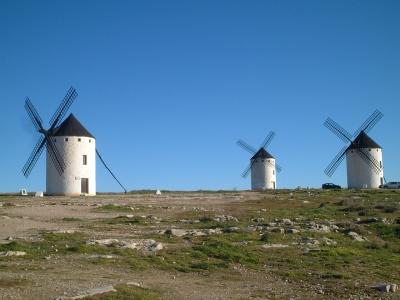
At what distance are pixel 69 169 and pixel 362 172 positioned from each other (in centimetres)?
4184

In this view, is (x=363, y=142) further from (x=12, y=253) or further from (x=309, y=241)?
(x=12, y=253)

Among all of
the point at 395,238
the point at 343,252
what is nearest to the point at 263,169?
the point at 395,238

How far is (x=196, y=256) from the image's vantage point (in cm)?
2100

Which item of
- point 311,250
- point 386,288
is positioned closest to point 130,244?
point 311,250

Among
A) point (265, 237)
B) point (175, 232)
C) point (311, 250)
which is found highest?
point (175, 232)

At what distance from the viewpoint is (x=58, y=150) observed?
57.9m

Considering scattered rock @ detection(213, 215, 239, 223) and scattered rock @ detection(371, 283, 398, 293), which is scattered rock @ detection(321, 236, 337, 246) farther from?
scattered rock @ detection(371, 283, 398, 293)

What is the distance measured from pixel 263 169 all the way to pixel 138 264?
68.4 metres

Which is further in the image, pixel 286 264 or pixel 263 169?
pixel 263 169

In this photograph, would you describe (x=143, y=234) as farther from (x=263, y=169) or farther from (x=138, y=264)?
(x=263, y=169)

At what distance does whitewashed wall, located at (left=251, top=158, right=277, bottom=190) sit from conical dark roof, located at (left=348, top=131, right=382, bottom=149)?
12700 mm

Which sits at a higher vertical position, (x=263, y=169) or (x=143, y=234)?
(x=263, y=169)

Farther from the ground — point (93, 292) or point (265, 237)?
point (265, 237)

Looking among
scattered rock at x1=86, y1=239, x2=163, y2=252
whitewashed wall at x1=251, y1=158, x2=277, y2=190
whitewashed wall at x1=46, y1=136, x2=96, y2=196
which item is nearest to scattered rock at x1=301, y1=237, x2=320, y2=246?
scattered rock at x1=86, y1=239, x2=163, y2=252
